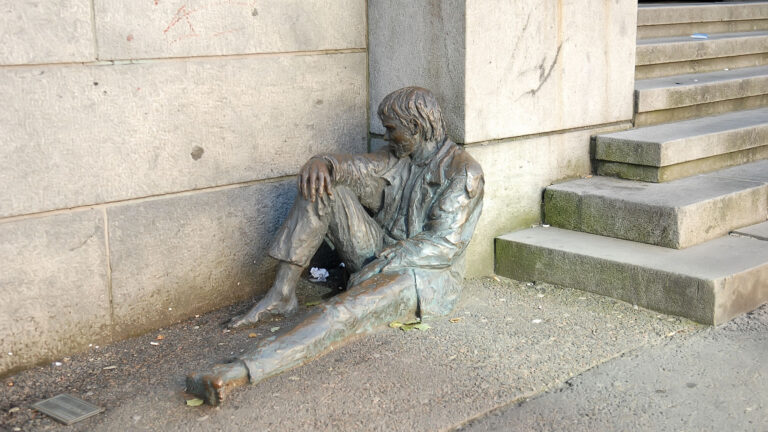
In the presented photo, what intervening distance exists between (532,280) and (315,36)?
213cm

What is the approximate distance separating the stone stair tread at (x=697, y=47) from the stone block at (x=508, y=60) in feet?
3.18

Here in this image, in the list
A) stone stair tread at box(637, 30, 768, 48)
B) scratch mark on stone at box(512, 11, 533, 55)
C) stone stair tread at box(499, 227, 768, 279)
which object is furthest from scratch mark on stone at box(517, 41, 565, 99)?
stone stair tread at box(637, 30, 768, 48)

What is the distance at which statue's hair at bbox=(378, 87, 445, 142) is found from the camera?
16.1ft

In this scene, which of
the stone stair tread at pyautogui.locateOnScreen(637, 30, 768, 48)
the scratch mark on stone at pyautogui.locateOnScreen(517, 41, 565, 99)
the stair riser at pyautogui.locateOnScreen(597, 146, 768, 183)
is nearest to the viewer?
the scratch mark on stone at pyautogui.locateOnScreen(517, 41, 565, 99)

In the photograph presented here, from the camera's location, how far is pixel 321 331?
430 cm

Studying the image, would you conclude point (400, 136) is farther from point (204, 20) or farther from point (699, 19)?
point (699, 19)

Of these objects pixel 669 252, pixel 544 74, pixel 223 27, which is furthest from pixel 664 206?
pixel 223 27

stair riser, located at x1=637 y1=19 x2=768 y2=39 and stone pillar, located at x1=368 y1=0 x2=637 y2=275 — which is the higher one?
stair riser, located at x1=637 y1=19 x2=768 y2=39

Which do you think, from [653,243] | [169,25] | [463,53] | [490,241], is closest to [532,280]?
[490,241]

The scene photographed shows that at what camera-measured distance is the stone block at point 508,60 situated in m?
5.38

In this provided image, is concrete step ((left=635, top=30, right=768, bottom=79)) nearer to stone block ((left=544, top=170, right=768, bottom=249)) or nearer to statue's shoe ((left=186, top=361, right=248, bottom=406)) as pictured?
stone block ((left=544, top=170, right=768, bottom=249))

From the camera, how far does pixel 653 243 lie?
532 cm

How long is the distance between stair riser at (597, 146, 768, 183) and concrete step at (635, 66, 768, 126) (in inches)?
23.7

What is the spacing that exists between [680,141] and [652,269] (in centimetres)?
139
